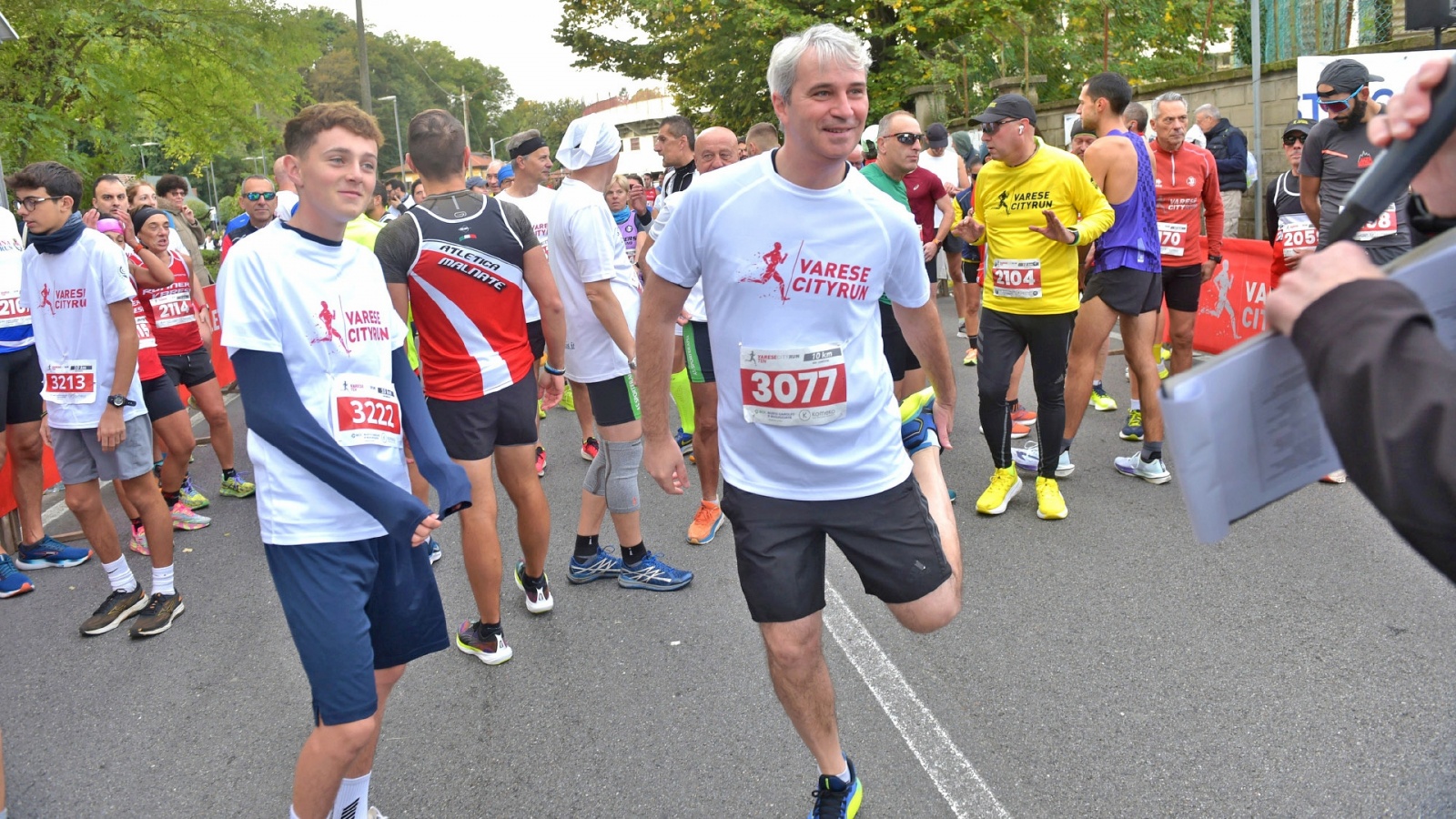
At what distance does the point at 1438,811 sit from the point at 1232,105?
1278 centimetres

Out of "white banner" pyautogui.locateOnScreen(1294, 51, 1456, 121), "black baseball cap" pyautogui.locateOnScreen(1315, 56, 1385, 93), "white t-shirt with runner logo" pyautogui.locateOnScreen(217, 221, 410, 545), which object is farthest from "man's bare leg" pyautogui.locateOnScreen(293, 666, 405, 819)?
"white banner" pyautogui.locateOnScreen(1294, 51, 1456, 121)

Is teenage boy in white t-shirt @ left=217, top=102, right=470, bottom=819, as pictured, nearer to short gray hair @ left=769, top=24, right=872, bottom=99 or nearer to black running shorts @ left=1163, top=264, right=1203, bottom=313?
short gray hair @ left=769, top=24, right=872, bottom=99

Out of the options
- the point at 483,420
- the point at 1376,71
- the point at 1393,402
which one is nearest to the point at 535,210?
the point at 483,420

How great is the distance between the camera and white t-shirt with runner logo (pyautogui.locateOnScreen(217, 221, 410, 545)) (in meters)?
2.59

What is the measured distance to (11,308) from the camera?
227 inches

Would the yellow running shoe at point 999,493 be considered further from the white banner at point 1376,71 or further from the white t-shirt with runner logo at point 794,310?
the white banner at point 1376,71

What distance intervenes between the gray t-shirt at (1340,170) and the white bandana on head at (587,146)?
365 centimetres

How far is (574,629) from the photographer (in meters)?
4.71

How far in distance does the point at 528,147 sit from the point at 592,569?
8.93 ft

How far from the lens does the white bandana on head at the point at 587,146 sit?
5.16 m

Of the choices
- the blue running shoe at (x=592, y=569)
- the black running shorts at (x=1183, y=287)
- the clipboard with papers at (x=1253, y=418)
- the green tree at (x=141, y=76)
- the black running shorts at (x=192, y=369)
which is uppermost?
the green tree at (x=141, y=76)

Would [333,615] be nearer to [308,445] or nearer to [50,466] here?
[308,445]

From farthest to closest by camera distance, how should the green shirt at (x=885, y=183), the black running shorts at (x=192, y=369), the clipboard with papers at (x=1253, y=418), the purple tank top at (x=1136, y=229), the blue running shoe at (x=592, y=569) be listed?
the black running shorts at (x=192, y=369), the purple tank top at (x=1136, y=229), the green shirt at (x=885, y=183), the blue running shoe at (x=592, y=569), the clipboard with papers at (x=1253, y=418)

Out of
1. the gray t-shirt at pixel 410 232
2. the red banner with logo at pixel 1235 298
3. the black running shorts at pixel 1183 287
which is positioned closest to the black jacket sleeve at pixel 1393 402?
the gray t-shirt at pixel 410 232
